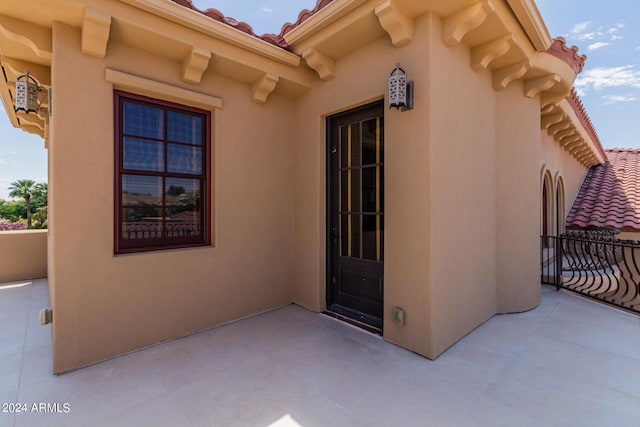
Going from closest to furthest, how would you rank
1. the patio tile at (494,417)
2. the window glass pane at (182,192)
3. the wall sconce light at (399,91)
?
the patio tile at (494,417) < the wall sconce light at (399,91) < the window glass pane at (182,192)

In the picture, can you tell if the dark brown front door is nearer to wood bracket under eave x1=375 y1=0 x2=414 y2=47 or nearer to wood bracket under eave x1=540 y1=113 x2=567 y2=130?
wood bracket under eave x1=375 y1=0 x2=414 y2=47

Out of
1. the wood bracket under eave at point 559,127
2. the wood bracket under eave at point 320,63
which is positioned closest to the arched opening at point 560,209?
the wood bracket under eave at point 559,127

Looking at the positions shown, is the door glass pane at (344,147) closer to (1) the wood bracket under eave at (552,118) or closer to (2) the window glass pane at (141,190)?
(2) the window glass pane at (141,190)

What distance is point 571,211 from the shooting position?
28.2 ft

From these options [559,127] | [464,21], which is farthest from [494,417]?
[559,127]

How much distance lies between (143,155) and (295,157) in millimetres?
2041

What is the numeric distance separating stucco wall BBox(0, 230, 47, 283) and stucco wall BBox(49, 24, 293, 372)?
5.20m

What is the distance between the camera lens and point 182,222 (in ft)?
11.7

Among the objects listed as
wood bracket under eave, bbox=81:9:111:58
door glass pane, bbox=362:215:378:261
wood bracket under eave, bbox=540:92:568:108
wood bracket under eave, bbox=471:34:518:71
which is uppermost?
wood bracket under eave, bbox=471:34:518:71

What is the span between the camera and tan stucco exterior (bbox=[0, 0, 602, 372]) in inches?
110

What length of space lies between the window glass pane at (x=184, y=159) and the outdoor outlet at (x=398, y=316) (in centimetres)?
288

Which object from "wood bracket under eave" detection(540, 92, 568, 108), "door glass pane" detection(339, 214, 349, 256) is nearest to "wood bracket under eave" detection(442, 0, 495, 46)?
"door glass pane" detection(339, 214, 349, 256)

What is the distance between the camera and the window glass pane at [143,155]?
3172 mm

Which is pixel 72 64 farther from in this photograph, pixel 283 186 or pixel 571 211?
pixel 571 211
